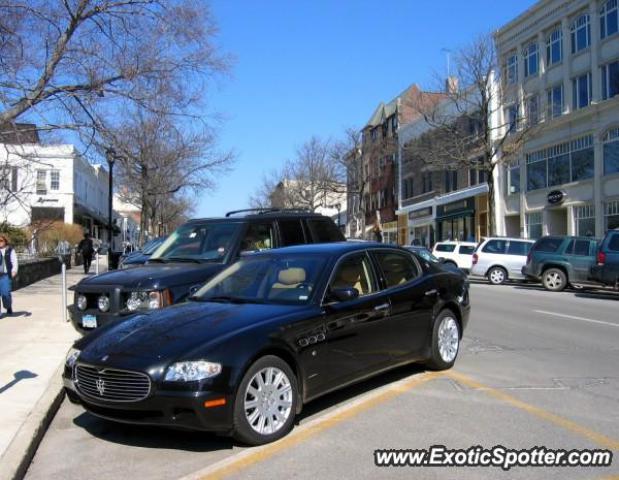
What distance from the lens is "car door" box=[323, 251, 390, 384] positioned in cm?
603

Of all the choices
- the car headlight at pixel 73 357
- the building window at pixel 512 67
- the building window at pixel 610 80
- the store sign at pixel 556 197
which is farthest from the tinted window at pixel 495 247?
the car headlight at pixel 73 357

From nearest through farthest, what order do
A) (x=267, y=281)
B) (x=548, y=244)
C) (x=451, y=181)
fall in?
(x=267, y=281) → (x=548, y=244) → (x=451, y=181)

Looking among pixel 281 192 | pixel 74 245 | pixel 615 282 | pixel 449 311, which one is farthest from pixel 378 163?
pixel 449 311

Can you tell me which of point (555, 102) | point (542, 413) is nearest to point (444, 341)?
point (542, 413)

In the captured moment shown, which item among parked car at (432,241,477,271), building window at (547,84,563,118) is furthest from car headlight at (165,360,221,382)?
building window at (547,84,563,118)

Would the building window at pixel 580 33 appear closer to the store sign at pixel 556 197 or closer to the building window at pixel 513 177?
the store sign at pixel 556 197

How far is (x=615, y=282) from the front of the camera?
1758 centimetres

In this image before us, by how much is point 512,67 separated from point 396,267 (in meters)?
33.9

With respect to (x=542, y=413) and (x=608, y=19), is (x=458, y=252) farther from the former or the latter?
(x=542, y=413)

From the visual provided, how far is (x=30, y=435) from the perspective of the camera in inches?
216

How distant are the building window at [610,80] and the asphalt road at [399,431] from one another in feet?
79.8

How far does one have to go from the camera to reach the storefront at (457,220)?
41.6 meters

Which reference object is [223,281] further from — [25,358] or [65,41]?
[65,41]

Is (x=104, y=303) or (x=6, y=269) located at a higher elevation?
(x=6, y=269)
